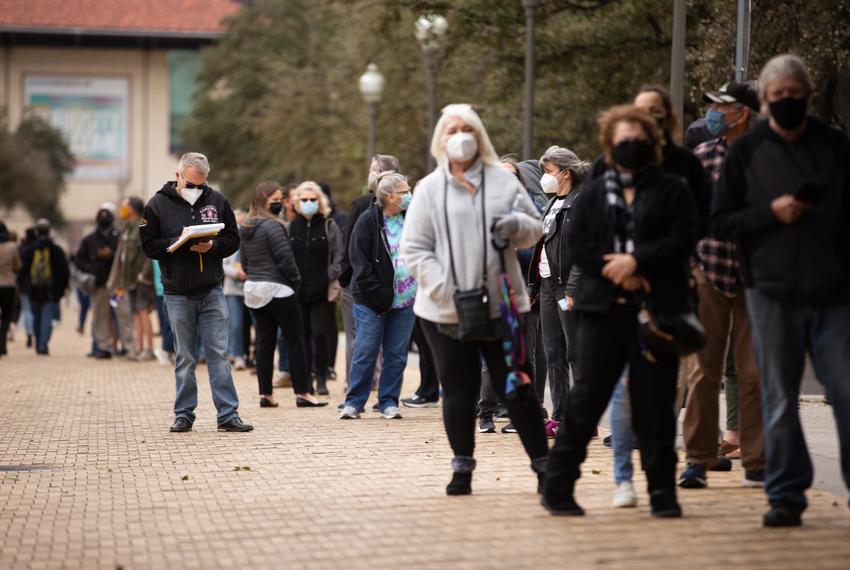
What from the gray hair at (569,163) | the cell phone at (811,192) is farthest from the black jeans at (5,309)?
the cell phone at (811,192)

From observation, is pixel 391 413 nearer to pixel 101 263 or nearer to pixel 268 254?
pixel 268 254

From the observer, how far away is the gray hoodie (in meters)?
7.46

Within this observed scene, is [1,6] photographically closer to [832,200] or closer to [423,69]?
[423,69]

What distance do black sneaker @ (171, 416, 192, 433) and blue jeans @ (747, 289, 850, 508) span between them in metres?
5.65

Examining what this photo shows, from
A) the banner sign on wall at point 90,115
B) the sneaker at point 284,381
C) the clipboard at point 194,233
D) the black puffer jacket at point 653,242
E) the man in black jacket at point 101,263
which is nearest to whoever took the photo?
the black puffer jacket at point 653,242

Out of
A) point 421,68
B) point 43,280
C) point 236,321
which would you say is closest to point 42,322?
point 43,280

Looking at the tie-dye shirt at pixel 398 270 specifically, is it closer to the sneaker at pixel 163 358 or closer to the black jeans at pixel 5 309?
the sneaker at pixel 163 358

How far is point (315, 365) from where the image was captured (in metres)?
14.9

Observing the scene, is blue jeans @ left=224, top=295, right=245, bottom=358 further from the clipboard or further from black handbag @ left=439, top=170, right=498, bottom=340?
black handbag @ left=439, top=170, right=498, bottom=340

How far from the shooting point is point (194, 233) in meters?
10.8

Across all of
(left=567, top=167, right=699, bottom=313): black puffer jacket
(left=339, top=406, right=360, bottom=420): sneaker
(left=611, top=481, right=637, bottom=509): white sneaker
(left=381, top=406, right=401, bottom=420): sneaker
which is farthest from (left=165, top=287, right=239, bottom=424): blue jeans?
(left=567, top=167, right=699, bottom=313): black puffer jacket

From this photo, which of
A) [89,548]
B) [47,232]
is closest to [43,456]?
[89,548]

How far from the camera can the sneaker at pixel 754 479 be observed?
25.5 ft

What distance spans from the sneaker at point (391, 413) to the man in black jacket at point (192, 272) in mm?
1384
